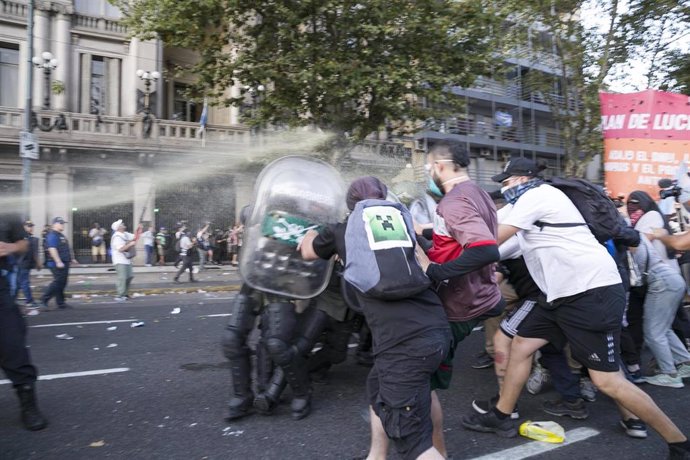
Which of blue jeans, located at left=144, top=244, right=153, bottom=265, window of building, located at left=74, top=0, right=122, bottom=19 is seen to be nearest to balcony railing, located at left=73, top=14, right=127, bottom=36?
window of building, located at left=74, top=0, right=122, bottom=19

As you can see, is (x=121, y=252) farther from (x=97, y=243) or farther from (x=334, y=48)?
(x=97, y=243)

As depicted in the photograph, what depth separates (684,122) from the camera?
598 centimetres

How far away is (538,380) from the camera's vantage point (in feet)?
15.1

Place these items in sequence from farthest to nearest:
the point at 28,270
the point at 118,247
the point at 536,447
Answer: the point at 118,247
the point at 28,270
the point at 536,447

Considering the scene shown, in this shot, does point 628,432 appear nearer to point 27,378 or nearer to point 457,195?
point 457,195

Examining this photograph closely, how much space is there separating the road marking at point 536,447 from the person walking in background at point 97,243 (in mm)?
19314

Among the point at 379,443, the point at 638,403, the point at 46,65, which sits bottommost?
the point at 379,443

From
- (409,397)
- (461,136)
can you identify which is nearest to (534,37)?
(461,136)

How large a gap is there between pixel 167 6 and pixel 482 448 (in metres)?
12.2

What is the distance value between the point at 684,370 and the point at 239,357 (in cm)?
413

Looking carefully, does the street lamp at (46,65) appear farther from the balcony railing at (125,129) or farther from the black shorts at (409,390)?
the black shorts at (409,390)

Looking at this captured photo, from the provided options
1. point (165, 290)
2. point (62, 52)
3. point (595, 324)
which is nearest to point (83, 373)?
point (595, 324)

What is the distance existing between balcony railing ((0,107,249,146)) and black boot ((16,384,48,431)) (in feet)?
60.5

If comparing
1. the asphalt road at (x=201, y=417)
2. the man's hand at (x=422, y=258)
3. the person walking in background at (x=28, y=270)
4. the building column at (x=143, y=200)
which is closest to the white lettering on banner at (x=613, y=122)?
the asphalt road at (x=201, y=417)
